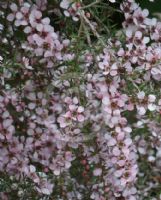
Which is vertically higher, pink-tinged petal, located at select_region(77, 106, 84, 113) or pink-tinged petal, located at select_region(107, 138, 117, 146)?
pink-tinged petal, located at select_region(77, 106, 84, 113)

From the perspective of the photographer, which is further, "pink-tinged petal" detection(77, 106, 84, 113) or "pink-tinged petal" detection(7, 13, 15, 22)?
"pink-tinged petal" detection(7, 13, 15, 22)

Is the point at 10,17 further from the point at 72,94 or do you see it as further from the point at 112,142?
the point at 112,142

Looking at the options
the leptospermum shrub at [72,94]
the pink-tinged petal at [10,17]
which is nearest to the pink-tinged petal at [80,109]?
the leptospermum shrub at [72,94]

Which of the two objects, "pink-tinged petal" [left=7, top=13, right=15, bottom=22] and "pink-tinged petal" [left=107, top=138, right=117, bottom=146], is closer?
"pink-tinged petal" [left=107, top=138, right=117, bottom=146]

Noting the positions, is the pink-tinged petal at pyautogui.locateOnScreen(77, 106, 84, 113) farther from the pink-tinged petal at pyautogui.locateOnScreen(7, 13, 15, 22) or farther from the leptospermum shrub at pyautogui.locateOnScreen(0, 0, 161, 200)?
the pink-tinged petal at pyautogui.locateOnScreen(7, 13, 15, 22)

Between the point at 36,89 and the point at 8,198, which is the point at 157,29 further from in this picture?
the point at 8,198

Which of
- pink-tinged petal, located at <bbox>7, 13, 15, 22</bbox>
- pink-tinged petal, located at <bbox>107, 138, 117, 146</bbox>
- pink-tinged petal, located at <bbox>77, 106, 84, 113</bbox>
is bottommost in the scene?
pink-tinged petal, located at <bbox>107, 138, 117, 146</bbox>

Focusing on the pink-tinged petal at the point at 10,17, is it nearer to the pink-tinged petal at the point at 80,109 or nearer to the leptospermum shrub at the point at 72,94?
the leptospermum shrub at the point at 72,94

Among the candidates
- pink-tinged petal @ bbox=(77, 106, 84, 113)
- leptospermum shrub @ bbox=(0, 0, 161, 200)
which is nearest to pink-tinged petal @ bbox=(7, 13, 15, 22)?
leptospermum shrub @ bbox=(0, 0, 161, 200)
